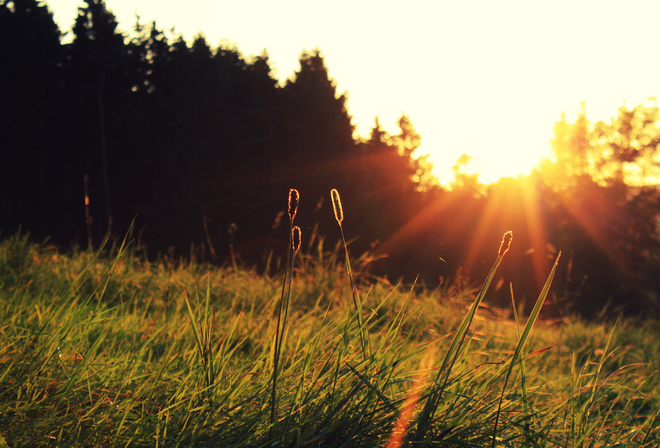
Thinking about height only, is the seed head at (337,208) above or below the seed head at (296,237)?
above

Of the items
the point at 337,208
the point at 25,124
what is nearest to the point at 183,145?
the point at 25,124

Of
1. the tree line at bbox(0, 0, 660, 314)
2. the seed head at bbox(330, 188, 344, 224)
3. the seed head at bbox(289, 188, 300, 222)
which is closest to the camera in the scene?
the seed head at bbox(289, 188, 300, 222)

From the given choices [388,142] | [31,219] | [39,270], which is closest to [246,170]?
[388,142]

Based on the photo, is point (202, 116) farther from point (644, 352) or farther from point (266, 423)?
point (266, 423)

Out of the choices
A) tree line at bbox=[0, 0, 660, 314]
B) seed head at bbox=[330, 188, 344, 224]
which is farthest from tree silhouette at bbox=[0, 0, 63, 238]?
seed head at bbox=[330, 188, 344, 224]

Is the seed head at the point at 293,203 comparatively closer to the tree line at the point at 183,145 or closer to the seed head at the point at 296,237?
the seed head at the point at 296,237

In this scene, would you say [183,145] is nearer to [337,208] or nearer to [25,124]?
[25,124]

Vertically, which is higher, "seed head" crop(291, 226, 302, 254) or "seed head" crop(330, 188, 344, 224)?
"seed head" crop(330, 188, 344, 224)

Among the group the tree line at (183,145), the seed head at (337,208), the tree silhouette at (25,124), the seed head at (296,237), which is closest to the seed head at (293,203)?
the seed head at (296,237)

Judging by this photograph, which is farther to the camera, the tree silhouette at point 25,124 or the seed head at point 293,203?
the tree silhouette at point 25,124

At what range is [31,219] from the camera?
790 inches

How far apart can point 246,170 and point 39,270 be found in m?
18.8

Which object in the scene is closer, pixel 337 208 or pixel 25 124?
pixel 337 208

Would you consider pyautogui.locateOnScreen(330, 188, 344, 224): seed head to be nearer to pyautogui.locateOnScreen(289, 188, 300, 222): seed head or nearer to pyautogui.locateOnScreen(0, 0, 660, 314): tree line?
pyautogui.locateOnScreen(289, 188, 300, 222): seed head
